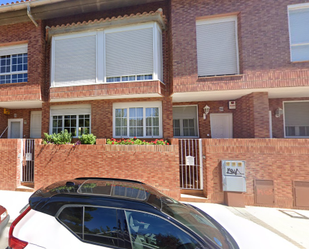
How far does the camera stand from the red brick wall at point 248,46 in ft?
17.7

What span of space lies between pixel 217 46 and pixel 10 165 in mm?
10023

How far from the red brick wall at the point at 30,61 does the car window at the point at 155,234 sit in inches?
302

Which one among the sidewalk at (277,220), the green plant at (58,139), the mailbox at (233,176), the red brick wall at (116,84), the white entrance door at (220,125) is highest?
the red brick wall at (116,84)

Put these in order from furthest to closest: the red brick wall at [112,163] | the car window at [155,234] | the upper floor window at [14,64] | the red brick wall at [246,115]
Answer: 1. the upper floor window at [14,64]
2. the red brick wall at [246,115]
3. the red brick wall at [112,163]
4. the car window at [155,234]

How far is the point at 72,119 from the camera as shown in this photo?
23.7 ft

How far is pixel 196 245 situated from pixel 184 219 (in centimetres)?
36

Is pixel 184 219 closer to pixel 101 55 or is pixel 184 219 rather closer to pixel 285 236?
pixel 285 236

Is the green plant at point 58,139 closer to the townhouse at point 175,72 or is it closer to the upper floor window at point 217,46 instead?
the townhouse at point 175,72

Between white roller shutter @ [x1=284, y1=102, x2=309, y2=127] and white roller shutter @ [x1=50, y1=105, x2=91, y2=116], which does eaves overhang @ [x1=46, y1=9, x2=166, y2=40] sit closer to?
white roller shutter @ [x1=50, y1=105, x2=91, y2=116]

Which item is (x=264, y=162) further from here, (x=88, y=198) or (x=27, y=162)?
(x=27, y=162)

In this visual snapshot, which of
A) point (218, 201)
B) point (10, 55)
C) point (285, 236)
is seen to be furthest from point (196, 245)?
point (10, 55)

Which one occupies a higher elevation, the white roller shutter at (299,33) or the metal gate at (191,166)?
the white roller shutter at (299,33)

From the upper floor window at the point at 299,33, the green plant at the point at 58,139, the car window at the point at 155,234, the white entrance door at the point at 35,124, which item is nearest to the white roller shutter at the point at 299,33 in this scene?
the upper floor window at the point at 299,33

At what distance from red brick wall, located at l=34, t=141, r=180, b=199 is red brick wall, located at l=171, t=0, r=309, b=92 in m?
2.78
